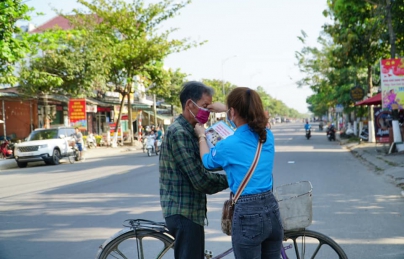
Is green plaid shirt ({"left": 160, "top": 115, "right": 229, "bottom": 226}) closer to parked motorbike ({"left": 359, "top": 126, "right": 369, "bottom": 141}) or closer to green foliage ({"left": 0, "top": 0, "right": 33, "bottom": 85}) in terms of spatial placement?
green foliage ({"left": 0, "top": 0, "right": 33, "bottom": 85})

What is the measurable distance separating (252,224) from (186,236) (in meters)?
0.54

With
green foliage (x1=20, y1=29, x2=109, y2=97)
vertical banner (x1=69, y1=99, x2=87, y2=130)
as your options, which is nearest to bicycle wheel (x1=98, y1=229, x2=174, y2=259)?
green foliage (x1=20, y1=29, x2=109, y2=97)

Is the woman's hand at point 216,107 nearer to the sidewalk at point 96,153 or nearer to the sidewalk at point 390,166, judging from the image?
the sidewalk at point 390,166

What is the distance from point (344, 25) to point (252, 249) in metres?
20.3

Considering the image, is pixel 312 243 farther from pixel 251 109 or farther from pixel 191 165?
pixel 251 109

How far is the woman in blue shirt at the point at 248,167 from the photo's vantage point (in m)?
3.25

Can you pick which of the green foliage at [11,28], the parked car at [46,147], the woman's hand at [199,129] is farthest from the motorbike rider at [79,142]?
the woman's hand at [199,129]

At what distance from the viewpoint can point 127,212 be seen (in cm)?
900

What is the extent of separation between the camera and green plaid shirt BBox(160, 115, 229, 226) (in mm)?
3463

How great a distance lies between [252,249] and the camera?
3.27 metres

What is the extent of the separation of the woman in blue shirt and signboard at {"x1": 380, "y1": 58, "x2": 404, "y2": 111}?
53.0ft

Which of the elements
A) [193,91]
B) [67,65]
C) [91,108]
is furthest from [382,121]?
[91,108]

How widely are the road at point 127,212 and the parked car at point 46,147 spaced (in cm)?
804

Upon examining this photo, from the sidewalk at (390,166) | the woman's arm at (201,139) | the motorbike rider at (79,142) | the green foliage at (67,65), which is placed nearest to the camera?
the woman's arm at (201,139)
